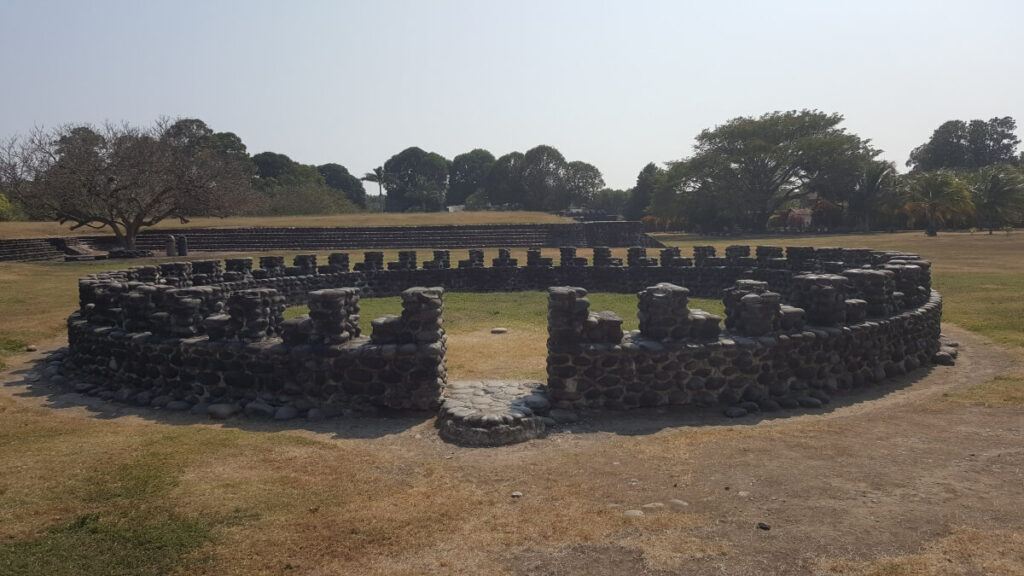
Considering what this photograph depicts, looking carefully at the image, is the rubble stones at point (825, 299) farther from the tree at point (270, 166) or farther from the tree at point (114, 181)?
the tree at point (270, 166)

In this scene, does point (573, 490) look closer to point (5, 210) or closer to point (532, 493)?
point (532, 493)

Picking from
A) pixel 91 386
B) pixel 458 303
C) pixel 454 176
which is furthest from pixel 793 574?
pixel 454 176

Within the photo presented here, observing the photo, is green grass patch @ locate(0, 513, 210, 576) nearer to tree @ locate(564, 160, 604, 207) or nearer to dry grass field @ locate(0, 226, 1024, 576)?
dry grass field @ locate(0, 226, 1024, 576)

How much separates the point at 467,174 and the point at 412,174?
10.4 meters

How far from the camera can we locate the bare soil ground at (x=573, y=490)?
5.26 m

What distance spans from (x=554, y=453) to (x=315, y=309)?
415 centimetres

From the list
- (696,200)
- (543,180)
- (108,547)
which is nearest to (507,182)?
(543,180)

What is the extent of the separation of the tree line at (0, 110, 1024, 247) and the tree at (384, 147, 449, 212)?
0.79 feet

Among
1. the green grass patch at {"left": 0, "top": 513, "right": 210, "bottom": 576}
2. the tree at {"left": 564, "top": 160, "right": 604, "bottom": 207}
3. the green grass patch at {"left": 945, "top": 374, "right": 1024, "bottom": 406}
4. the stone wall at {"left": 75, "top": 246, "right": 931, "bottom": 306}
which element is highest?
the tree at {"left": 564, "top": 160, "right": 604, "bottom": 207}

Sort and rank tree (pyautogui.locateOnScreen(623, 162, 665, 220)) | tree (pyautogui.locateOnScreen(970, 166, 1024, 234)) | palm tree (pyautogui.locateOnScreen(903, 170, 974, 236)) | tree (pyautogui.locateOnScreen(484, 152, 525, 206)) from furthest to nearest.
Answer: tree (pyautogui.locateOnScreen(484, 152, 525, 206)) < tree (pyautogui.locateOnScreen(623, 162, 665, 220)) < tree (pyautogui.locateOnScreen(970, 166, 1024, 234)) < palm tree (pyautogui.locateOnScreen(903, 170, 974, 236))

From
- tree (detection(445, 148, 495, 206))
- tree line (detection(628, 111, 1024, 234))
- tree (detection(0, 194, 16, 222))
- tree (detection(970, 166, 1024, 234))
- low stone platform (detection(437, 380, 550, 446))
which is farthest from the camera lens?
tree (detection(445, 148, 495, 206))

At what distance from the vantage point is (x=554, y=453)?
25.4 feet

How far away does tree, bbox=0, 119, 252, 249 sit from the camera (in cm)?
3528

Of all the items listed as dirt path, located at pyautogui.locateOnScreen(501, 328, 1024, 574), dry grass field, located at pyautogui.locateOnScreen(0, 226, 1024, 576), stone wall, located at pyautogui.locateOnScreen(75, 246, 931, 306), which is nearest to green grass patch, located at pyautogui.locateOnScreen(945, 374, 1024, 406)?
dry grass field, located at pyautogui.locateOnScreen(0, 226, 1024, 576)
